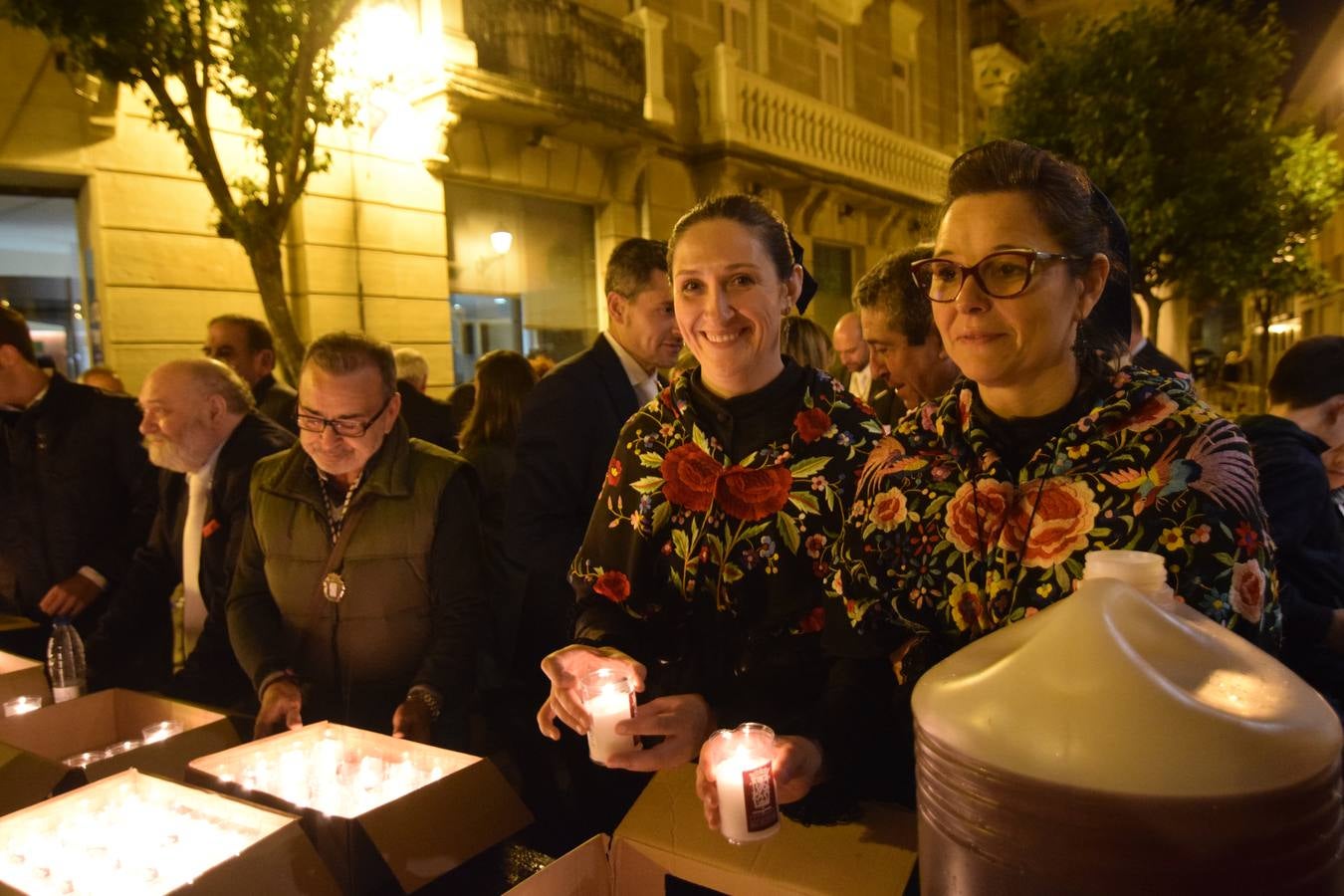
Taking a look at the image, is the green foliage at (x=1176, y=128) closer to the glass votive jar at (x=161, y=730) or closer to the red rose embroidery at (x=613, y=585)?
the red rose embroidery at (x=613, y=585)

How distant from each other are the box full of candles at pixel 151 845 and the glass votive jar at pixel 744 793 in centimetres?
60

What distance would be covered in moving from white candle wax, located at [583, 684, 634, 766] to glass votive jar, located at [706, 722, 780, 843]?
23cm

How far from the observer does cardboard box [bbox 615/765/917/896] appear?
3.90ft

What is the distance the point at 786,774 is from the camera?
1326 millimetres

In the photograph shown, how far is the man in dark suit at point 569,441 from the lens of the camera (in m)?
2.71

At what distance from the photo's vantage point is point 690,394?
6.40 feet

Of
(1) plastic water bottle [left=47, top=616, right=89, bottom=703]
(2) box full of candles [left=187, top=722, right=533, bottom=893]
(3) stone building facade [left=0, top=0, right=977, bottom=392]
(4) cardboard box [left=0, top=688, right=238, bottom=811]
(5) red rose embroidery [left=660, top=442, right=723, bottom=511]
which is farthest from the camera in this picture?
(3) stone building facade [left=0, top=0, right=977, bottom=392]

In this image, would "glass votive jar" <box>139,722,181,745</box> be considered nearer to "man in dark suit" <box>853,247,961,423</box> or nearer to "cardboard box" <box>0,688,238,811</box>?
"cardboard box" <box>0,688,238,811</box>

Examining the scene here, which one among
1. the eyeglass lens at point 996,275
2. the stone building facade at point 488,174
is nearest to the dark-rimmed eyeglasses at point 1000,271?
the eyeglass lens at point 996,275

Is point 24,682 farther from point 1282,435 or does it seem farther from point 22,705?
point 1282,435

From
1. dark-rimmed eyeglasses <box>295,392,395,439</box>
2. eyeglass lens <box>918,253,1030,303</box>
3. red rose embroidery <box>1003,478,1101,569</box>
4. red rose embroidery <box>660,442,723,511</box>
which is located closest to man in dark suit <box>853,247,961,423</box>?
red rose embroidery <box>660,442,723,511</box>

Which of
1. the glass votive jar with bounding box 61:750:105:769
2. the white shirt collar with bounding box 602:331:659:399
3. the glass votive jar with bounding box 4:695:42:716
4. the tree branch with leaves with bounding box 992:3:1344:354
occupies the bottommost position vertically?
the glass votive jar with bounding box 61:750:105:769

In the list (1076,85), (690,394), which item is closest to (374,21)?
(690,394)

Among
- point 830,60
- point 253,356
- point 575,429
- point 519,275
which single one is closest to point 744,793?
point 575,429
